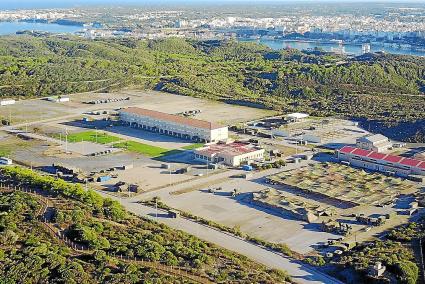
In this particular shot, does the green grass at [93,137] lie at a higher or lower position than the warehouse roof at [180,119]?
lower

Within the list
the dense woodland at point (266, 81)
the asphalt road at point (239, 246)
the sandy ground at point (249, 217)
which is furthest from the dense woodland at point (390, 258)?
the dense woodland at point (266, 81)

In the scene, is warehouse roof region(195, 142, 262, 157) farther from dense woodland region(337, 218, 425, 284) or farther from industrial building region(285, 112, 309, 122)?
dense woodland region(337, 218, 425, 284)

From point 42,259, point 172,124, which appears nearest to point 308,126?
point 172,124

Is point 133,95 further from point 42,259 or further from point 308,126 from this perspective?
point 42,259

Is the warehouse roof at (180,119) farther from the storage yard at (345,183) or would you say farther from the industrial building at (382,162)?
the industrial building at (382,162)

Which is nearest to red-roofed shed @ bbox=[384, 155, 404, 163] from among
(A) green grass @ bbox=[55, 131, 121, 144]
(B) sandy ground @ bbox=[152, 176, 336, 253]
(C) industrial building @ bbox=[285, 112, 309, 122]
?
(B) sandy ground @ bbox=[152, 176, 336, 253]
